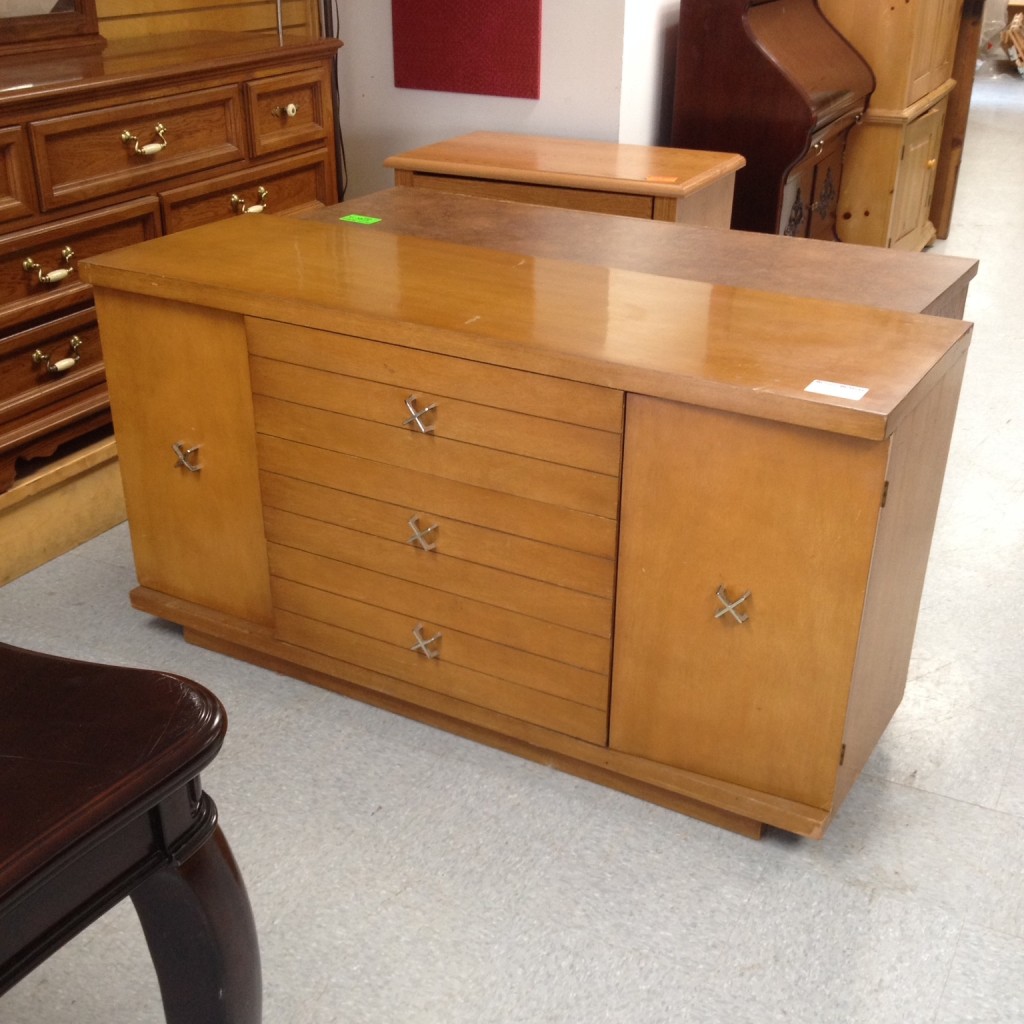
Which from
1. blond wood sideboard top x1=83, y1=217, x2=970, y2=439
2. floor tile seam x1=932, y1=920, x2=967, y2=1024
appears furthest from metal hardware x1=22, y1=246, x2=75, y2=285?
floor tile seam x1=932, y1=920, x2=967, y2=1024

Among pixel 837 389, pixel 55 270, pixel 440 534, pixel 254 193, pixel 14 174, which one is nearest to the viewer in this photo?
pixel 837 389

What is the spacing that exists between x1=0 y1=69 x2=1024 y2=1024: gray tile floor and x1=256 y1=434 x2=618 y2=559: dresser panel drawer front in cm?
43

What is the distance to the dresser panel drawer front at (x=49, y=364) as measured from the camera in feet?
8.03

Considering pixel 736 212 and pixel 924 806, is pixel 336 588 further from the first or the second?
pixel 736 212

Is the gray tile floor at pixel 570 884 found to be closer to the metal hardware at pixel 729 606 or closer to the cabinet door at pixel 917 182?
the metal hardware at pixel 729 606

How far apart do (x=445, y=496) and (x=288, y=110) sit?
5.29 ft

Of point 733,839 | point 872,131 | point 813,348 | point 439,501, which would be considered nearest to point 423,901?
point 733,839

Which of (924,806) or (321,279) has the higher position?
(321,279)

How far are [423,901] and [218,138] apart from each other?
194 centimetres

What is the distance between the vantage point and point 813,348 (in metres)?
1.71

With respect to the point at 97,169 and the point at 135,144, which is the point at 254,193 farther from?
the point at 97,169

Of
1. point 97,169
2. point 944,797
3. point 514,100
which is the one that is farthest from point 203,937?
point 514,100

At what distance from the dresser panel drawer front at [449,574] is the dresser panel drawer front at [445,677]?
0.12 meters

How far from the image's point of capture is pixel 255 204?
3.04 meters
